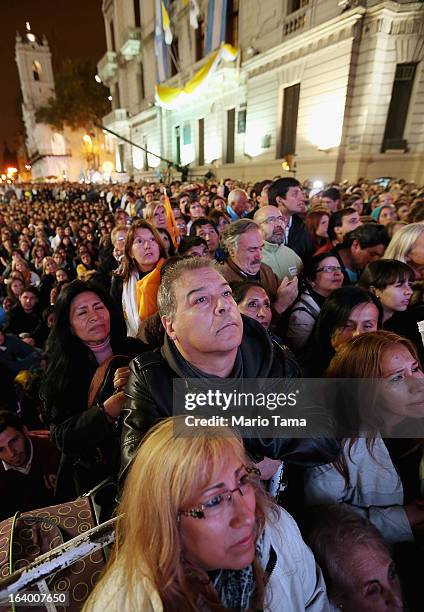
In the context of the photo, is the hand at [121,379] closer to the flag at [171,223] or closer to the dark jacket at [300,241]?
the dark jacket at [300,241]

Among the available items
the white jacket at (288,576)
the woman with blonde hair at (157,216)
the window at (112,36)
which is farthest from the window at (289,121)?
the window at (112,36)

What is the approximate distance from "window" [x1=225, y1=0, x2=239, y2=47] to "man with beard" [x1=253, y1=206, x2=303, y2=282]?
18.6 metres

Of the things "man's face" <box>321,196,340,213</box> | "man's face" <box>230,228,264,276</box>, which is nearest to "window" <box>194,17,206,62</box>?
"man's face" <box>321,196,340,213</box>

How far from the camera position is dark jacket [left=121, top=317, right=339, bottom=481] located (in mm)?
1229

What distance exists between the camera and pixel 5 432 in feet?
7.14

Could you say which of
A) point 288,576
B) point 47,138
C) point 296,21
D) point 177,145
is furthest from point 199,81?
point 47,138

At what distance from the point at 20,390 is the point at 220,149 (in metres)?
19.6

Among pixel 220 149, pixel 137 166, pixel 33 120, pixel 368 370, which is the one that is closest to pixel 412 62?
pixel 220 149

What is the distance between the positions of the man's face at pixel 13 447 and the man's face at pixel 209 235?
2556mm

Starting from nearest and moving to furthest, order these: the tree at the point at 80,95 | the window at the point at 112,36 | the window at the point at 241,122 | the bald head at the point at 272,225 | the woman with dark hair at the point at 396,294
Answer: the woman with dark hair at the point at 396,294 → the bald head at the point at 272,225 → the window at the point at 241,122 → the window at the point at 112,36 → the tree at the point at 80,95

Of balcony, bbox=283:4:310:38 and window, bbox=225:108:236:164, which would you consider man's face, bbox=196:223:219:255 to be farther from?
window, bbox=225:108:236:164

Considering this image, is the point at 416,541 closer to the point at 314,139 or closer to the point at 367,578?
the point at 367,578

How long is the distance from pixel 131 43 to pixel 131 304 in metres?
34.4

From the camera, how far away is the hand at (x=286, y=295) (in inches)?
105
